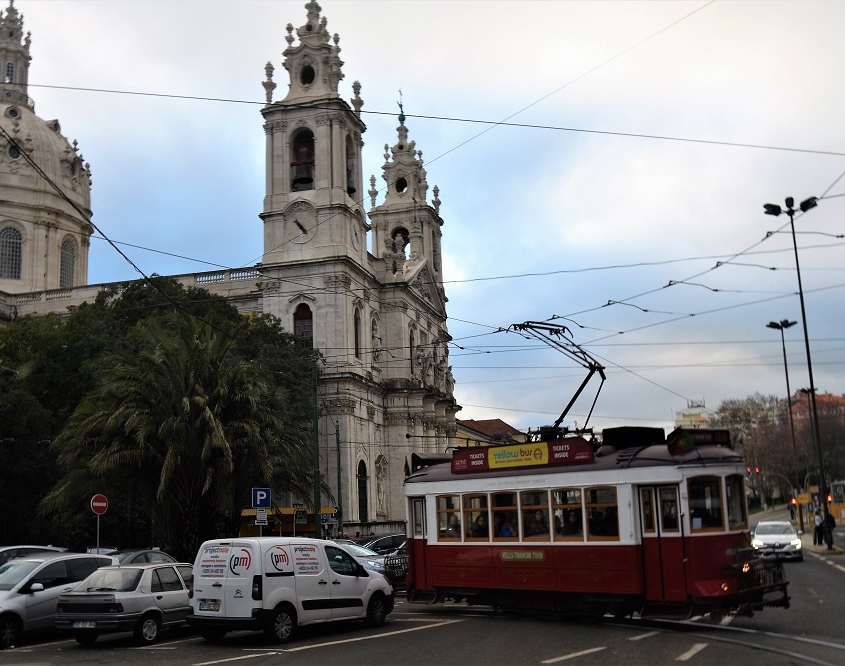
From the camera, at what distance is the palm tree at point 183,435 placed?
25.2m

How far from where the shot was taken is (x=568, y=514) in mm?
15570

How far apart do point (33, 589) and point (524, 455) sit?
28.2ft

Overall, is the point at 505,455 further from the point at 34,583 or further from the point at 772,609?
the point at 34,583

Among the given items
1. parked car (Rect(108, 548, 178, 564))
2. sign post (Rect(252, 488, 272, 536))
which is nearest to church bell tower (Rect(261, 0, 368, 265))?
sign post (Rect(252, 488, 272, 536))

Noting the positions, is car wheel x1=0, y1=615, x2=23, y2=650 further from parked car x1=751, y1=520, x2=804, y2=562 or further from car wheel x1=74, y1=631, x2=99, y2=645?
parked car x1=751, y1=520, x2=804, y2=562

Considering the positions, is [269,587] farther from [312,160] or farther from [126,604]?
[312,160]

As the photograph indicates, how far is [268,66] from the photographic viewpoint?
56.5 metres

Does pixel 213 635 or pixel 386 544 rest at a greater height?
pixel 386 544

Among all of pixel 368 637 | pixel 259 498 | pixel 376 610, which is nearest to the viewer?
pixel 368 637

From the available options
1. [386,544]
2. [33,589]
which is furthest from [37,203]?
[33,589]

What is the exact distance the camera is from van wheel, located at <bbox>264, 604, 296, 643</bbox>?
14273mm

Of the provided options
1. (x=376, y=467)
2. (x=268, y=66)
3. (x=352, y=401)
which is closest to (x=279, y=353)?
(x=352, y=401)

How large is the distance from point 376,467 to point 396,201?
82.5ft

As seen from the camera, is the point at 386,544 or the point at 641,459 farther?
the point at 386,544
